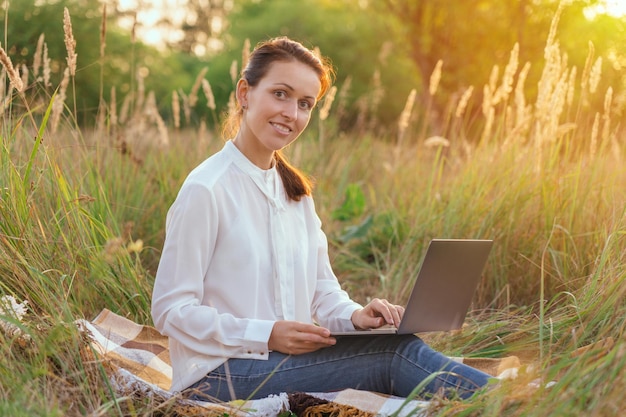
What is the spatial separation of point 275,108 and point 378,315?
0.69m

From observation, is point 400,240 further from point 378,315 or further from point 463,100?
point 378,315

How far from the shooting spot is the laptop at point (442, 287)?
2279 mm

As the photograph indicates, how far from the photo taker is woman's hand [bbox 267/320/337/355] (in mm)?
2252

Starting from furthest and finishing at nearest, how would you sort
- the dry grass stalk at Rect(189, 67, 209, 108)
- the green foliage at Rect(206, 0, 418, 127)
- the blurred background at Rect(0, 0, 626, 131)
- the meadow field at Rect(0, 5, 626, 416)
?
the green foliage at Rect(206, 0, 418, 127) < the blurred background at Rect(0, 0, 626, 131) < the dry grass stalk at Rect(189, 67, 209, 108) < the meadow field at Rect(0, 5, 626, 416)

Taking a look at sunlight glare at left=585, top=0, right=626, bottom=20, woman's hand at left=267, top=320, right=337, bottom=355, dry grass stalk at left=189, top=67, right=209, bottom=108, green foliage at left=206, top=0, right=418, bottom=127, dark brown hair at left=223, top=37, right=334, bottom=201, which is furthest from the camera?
green foliage at left=206, top=0, right=418, bottom=127

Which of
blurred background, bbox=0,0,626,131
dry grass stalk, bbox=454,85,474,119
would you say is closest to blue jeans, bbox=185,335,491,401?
dry grass stalk, bbox=454,85,474,119

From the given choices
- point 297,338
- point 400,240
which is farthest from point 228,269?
point 400,240

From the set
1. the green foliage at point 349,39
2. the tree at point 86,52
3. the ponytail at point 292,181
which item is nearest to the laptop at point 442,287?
the ponytail at point 292,181

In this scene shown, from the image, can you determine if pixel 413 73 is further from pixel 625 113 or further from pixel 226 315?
pixel 226 315

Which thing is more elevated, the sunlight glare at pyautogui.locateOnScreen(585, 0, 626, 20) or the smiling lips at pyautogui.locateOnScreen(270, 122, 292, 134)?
the sunlight glare at pyautogui.locateOnScreen(585, 0, 626, 20)

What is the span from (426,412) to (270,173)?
89 centimetres

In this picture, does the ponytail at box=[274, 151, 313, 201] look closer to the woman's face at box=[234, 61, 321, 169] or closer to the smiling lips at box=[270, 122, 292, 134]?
the woman's face at box=[234, 61, 321, 169]

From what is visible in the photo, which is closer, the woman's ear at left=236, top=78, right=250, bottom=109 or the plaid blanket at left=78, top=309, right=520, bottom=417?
the plaid blanket at left=78, top=309, right=520, bottom=417

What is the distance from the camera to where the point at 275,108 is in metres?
2.51
